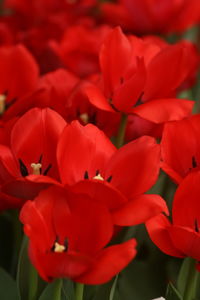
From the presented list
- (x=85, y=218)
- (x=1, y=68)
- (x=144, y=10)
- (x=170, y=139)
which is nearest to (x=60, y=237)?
(x=85, y=218)

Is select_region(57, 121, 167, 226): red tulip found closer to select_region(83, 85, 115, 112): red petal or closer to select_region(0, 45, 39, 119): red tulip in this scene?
select_region(83, 85, 115, 112): red petal

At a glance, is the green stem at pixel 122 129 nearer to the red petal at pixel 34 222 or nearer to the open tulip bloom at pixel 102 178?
the open tulip bloom at pixel 102 178

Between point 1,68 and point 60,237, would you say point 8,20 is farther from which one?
point 60,237

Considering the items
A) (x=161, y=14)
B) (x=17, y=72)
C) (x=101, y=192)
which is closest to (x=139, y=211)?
(x=101, y=192)

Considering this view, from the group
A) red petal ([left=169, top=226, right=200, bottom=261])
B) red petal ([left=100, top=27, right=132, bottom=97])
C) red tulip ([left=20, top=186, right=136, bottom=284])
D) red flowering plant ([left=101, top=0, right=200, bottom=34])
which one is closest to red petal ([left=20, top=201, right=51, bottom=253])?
red tulip ([left=20, top=186, right=136, bottom=284])

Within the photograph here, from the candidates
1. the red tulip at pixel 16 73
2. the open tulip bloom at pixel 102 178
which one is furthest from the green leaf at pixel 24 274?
the red tulip at pixel 16 73
